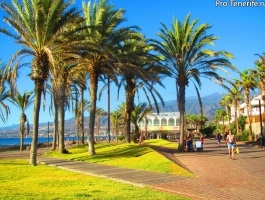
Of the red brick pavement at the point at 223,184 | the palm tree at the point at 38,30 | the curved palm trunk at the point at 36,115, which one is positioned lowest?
the red brick pavement at the point at 223,184

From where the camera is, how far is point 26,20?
18.8 meters

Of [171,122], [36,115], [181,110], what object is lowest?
[36,115]

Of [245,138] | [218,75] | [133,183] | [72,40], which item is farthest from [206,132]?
[133,183]

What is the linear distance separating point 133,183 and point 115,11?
15.3 meters

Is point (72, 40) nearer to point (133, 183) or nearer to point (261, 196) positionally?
point (133, 183)

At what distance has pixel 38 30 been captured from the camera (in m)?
18.7

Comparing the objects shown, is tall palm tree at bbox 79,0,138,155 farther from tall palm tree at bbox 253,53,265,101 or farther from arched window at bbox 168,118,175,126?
arched window at bbox 168,118,175,126

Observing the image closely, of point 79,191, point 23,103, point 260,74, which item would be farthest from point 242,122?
point 79,191

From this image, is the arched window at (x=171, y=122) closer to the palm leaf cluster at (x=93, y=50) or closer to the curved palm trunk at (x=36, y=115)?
the palm leaf cluster at (x=93, y=50)

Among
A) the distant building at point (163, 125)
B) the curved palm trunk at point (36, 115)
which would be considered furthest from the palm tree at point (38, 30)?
the distant building at point (163, 125)

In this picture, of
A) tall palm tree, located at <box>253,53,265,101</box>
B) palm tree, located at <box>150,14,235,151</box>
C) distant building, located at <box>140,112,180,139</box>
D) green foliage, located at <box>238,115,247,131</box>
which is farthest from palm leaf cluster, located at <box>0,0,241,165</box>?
distant building, located at <box>140,112,180,139</box>

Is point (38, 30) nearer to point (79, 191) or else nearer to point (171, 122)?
point (79, 191)

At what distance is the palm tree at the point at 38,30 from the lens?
18.7m

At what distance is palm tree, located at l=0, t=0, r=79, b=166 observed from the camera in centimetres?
1867
